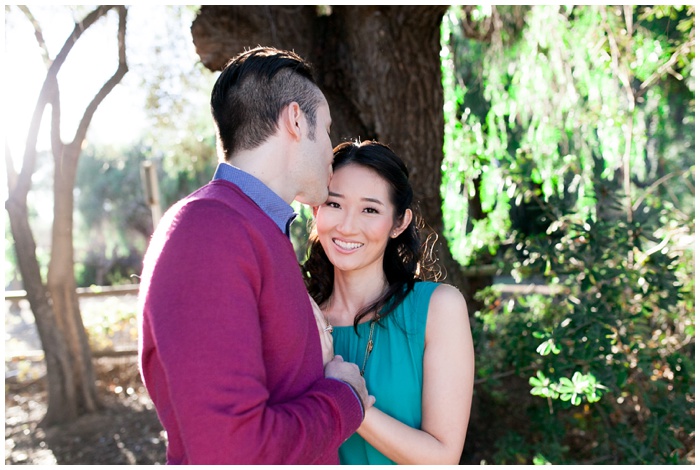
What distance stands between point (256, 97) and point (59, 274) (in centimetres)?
559

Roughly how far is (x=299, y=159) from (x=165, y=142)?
9.09m

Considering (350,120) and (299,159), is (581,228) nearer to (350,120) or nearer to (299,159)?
(350,120)

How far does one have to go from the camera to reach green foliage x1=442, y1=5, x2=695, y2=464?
3344 millimetres

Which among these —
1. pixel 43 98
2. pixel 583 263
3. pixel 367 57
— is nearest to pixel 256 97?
pixel 367 57

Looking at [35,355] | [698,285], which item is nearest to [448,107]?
[698,285]

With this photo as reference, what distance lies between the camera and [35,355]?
7.97 meters

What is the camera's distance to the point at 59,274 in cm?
632

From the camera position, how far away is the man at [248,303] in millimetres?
1131

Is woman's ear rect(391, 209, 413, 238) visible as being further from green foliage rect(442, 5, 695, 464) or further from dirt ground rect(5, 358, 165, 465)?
dirt ground rect(5, 358, 165, 465)

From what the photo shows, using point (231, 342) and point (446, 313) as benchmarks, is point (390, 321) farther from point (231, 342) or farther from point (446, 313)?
point (231, 342)

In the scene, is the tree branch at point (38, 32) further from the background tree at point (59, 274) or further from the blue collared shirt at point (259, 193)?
the blue collared shirt at point (259, 193)

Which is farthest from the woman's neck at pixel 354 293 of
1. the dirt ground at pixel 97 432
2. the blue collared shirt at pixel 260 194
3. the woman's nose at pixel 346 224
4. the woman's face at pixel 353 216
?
the dirt ground at pixel 97 432

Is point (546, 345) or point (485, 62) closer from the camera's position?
point (546, 345)

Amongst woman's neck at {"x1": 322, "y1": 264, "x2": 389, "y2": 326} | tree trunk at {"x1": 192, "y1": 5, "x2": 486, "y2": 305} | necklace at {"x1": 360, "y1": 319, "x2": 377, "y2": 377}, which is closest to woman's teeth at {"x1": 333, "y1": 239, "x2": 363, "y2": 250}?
woman's neck at {"x1": 322, "y1": 264, "x2": 389, "y2": 326}
